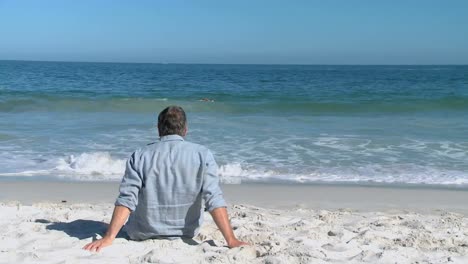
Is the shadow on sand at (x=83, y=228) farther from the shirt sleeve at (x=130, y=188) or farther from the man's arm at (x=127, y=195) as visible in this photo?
the shirt sleeve at (x=130, y=188)

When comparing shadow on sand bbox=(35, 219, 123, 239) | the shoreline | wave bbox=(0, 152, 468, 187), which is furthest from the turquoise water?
shadow on sand bbox=(35, 219, 123, 239)

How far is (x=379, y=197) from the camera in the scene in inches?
250

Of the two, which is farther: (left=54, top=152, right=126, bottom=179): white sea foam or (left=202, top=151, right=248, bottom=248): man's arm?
(left=54, top=152, right=126, bottom=179): white sea foam

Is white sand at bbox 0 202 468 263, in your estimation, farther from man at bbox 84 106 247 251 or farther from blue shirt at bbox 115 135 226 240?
blue shirt at bbox 115 135 226 240

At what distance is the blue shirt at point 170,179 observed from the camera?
12.5 ft

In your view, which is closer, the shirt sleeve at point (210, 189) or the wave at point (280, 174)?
the shirt sleeve at point (210, 189)

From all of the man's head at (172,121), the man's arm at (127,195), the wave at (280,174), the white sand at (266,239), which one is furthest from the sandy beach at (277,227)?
the man's head at (172,121)

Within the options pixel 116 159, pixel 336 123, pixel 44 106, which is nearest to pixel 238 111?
pixel 336 123

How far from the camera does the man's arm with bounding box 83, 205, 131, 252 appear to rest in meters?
3.83

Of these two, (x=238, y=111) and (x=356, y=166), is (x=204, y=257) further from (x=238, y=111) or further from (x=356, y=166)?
(x=238, y=111)

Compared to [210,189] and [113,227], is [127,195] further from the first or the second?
[210,189]

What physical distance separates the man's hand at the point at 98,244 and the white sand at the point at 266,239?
4cm

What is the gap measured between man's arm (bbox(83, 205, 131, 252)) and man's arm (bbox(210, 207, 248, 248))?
1.85ft

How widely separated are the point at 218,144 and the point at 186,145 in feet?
20.7
